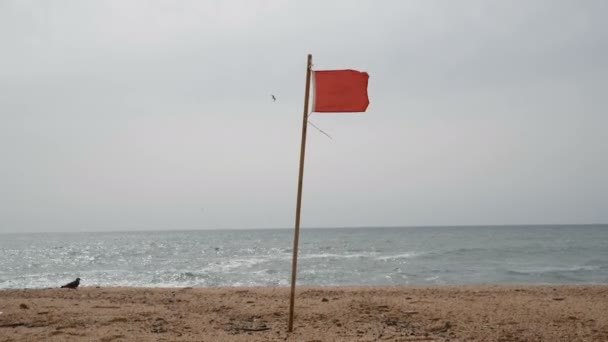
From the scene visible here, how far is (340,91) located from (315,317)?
4.00 metres

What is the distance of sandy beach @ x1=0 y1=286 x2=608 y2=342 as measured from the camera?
22.4 ft

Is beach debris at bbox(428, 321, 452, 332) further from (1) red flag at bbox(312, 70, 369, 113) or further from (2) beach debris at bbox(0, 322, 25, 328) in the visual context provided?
(2) beach debris at bbox(0, 322, 25, 328)

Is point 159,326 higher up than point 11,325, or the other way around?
point 159,326

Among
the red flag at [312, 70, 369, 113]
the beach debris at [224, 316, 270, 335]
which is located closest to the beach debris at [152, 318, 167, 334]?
the beach debris at [224, 316, 270, 335]

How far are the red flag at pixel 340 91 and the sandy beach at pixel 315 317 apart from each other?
10.7 feet

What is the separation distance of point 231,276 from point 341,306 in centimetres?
1659

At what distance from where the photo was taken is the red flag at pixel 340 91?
678cm

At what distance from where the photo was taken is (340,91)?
6.83 metres

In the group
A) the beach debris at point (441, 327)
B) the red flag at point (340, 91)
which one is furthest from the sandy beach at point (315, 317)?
the red flag at point (340, 91)

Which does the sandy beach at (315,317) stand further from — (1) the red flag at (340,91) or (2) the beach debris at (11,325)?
(1) the red flag at (340,91)

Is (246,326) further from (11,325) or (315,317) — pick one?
(11,325)

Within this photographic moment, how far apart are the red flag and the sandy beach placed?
3.27m

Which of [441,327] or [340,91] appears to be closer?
[340,91]

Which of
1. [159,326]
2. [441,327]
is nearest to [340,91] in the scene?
[441,327]
